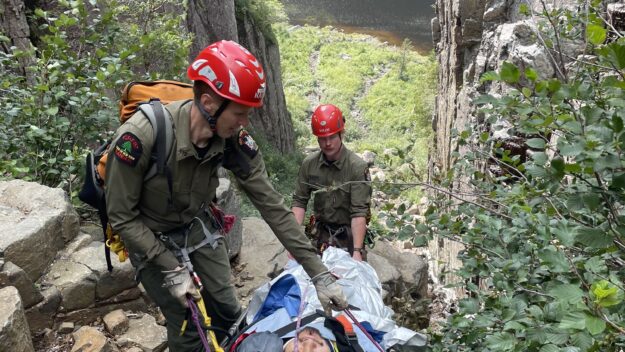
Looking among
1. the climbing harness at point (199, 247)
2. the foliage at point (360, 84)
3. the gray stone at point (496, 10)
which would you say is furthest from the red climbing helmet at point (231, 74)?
the foliage at point (360, 84)

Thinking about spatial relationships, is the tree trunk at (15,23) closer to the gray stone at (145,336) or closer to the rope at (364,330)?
the gray stone at (145,336)

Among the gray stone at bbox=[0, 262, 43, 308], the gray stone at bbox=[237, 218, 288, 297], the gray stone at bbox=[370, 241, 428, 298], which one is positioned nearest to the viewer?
the gray stone at bbox=[0, 262, 43, 308]

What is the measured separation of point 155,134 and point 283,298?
6.03 feet

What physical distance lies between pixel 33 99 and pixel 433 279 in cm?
1292

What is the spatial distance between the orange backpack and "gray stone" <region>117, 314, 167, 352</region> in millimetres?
1420

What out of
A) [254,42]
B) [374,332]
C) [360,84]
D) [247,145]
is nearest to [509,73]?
[247,145]

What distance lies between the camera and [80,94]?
5762mm

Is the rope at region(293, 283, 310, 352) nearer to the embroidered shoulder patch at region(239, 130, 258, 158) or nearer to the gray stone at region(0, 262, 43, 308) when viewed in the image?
the embroidered shoulder patch at region(239, 130, 258, 158)

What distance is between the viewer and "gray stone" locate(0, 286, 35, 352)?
11.5 feet

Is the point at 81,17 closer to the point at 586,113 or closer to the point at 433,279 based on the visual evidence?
the point at 586,113

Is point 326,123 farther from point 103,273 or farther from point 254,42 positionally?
point 254,42

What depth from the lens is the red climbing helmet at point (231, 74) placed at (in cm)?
311

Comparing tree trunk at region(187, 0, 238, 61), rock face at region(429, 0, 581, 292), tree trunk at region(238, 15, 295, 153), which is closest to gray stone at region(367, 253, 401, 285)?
rock face at region(429, 0, 581, 292)

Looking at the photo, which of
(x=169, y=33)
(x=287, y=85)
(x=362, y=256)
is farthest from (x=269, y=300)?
(x=287, y=85)
